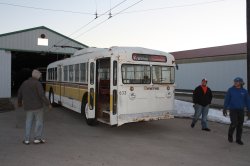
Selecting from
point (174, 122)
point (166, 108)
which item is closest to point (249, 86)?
point (174, 122)

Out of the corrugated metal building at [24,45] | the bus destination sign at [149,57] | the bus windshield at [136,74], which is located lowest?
the bus windshield at [136,74]

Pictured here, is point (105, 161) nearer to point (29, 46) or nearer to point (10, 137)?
point (10, 137)

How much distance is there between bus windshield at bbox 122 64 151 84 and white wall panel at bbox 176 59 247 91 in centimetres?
2140

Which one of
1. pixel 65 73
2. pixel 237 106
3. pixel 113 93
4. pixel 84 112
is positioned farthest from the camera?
pixel 65 73

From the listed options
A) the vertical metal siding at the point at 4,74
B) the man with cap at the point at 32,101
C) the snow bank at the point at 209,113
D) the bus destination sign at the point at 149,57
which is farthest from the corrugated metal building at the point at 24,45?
the man with cap at the point at 32,101

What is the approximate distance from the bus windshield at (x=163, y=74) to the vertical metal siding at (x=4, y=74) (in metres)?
16.3

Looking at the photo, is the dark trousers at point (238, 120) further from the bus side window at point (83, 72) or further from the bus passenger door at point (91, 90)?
the bus side window at point (83, 72)

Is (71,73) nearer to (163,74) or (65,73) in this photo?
(65,73)

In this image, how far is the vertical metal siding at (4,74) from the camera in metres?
23.1

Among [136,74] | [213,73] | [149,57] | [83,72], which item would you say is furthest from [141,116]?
[213,73]

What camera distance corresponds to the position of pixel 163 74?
1073cm

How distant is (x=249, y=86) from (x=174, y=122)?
11.4 feet

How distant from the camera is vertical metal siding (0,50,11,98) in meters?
23.1

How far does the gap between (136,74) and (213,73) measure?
25055 mm
